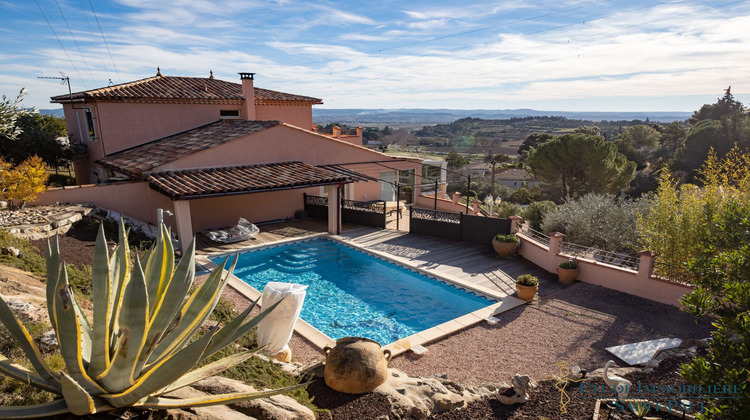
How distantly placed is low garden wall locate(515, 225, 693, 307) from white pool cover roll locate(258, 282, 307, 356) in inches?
346

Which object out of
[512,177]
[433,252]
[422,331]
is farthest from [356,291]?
[512,177]

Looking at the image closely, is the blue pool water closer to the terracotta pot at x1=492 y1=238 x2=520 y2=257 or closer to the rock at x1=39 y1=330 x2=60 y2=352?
the terracotta pot at x1=492 y1=238 x2=520 y2=257

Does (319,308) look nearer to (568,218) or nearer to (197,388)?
(197,388)

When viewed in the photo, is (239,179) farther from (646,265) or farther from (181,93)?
(646,265)

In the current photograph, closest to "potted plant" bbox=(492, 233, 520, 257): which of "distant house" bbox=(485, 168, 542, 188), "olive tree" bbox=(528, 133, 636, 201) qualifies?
"olive tree" bbox=(528, 133, 636, 201)

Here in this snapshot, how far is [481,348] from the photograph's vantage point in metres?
8.67

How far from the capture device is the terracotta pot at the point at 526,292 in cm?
1088

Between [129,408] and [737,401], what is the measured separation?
4.86 meters

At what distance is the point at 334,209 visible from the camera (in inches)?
699

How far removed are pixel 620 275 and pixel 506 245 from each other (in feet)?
12.8

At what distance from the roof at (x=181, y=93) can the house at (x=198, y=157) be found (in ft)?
0.16

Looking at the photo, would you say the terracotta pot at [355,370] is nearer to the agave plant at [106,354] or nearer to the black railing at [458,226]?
the agave plant at [106,354]

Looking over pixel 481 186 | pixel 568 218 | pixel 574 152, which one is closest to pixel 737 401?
pixel 568 218

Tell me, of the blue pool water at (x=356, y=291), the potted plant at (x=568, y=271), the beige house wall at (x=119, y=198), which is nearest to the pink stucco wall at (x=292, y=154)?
the beige house wall at (x=119, y=198)
